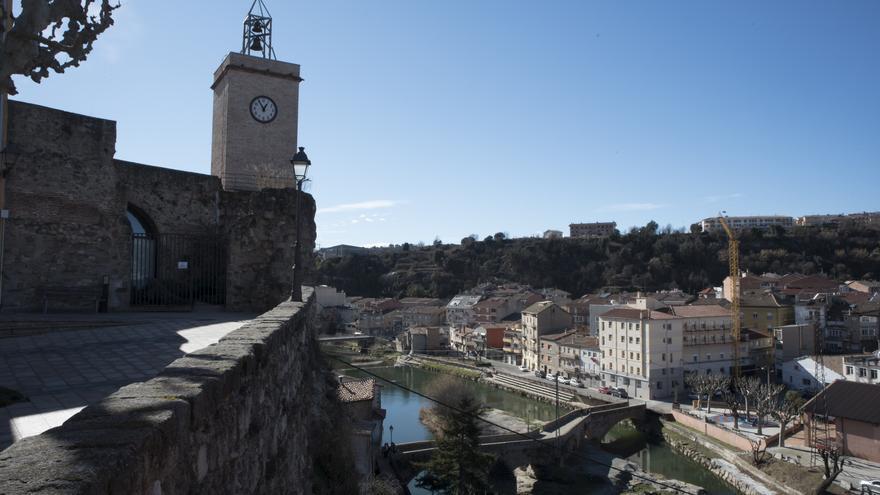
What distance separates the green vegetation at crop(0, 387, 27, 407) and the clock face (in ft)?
64.9

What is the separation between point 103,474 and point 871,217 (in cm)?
16901

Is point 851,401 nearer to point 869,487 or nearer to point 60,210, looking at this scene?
point 869,487

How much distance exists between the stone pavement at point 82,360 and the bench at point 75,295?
154 cm

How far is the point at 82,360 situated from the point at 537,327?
2123 inches

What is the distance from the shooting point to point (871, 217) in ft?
452

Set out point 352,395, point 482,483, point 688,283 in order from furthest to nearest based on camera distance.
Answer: point 688,283 < point 482,483 < point 352,395

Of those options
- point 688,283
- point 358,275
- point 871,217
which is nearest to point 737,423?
point 688,283

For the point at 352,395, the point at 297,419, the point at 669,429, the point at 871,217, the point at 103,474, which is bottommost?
the point at 669,429

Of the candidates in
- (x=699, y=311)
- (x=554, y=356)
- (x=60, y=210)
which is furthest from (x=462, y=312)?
(x=60, y=210)

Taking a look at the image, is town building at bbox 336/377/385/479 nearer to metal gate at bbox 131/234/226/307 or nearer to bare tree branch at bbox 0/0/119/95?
metal gate at bbox 131/234/226/307

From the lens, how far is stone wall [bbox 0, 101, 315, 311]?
11.7 metres

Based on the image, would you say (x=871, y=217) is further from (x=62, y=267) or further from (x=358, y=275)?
(x=62, y=267)

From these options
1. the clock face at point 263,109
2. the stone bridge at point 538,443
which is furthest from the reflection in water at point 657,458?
the clock face at point 263,109

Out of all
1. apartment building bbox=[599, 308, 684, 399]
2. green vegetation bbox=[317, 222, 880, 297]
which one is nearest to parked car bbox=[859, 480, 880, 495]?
apartment building bbox=[599, 308, 684, 399]
